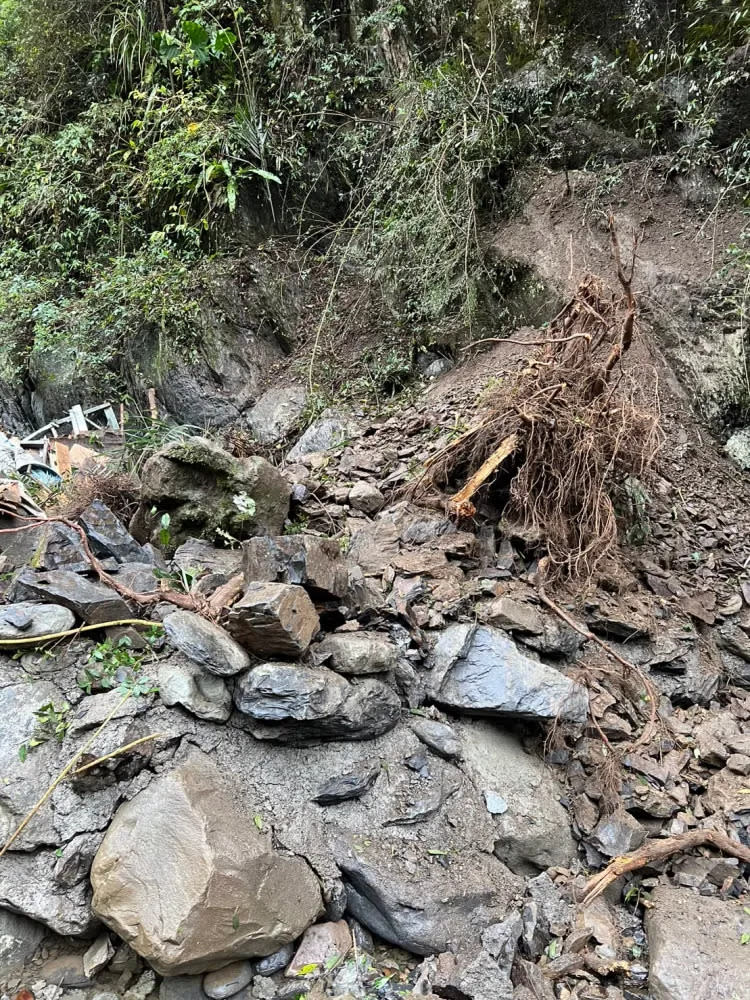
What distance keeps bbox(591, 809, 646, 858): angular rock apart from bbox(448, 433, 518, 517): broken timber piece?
1677mm

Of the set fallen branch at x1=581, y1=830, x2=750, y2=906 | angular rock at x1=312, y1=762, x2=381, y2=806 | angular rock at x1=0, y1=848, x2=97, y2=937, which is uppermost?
angular rock at x1=0, y1=848, x2=97, y2=937

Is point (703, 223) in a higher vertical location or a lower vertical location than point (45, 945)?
higher

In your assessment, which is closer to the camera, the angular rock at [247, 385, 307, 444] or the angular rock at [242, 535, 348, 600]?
the angular rock at [242, 535, 348, 600]

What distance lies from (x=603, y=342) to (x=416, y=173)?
267 cm

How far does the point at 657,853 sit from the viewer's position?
2.48m

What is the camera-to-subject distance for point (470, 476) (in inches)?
148

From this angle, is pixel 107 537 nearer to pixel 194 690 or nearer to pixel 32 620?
pixel 32 620

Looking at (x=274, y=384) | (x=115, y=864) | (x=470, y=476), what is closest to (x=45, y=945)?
(x=115, y=864)

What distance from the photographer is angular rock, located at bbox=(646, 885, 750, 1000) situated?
79.8 inches

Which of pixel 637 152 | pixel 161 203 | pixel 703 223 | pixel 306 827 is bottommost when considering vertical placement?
pixel 306 827

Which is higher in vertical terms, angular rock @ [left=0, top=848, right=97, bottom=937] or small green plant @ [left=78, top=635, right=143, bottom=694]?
small green plant @ [left=78, top=635, right=143, bottom=694]

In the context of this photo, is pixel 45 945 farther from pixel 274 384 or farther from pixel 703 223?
pixel 703 223

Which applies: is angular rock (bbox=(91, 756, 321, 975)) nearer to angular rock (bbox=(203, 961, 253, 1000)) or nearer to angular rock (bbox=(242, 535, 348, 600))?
angular rock (bbox=(203, 961, 253, 1000))

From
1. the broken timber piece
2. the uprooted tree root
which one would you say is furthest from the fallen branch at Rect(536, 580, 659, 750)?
the broken timber piece
